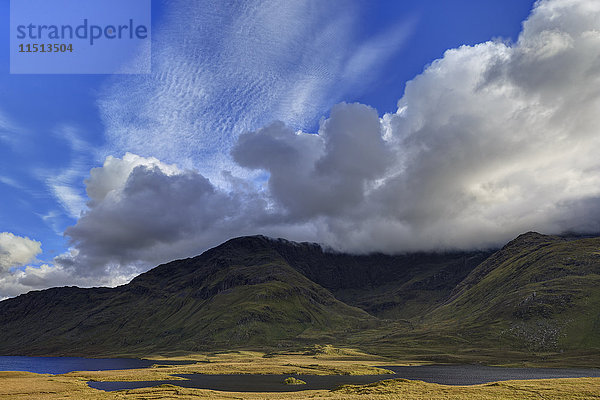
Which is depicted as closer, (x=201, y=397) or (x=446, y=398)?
(x=446, y=398)

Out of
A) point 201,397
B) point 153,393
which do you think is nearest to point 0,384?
point 153,393

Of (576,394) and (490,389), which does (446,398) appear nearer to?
(490,389)

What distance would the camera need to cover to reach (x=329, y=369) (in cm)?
19212

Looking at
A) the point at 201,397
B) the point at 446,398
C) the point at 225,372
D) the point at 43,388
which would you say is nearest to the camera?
the point at 446,398

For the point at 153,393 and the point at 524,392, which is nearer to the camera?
the point at 524,392

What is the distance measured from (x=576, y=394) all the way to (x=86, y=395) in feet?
320

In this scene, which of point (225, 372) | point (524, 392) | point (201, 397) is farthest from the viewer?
point (225, 372)

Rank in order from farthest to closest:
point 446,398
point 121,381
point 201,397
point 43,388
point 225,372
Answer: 1. point 225,372
2. point 121,381
3. point 43,388
4. point 201,397
5. point 446,398

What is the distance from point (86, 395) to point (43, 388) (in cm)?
2137

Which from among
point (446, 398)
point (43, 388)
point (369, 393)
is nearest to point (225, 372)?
point (43, 388)

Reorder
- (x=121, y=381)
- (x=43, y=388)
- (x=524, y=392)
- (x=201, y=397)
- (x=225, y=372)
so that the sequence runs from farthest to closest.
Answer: (x=225, y=372) < (x=121, y=381) < (x=43, y=388) < (x=201, y=397) < (x=524, y=392)

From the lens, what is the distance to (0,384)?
11294cm

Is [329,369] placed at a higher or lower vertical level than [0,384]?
lower

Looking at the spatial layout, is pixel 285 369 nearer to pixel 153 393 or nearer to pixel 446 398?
pixel 153 393
